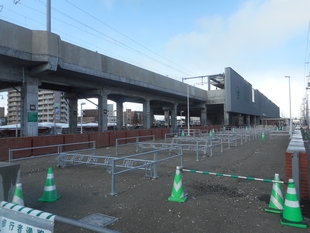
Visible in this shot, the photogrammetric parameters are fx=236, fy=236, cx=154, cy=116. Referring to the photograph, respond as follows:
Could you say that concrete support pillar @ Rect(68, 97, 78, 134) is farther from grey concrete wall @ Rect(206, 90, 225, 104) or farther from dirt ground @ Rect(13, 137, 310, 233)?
grey concrete wall @ Rect(206, 90, 225, 104)

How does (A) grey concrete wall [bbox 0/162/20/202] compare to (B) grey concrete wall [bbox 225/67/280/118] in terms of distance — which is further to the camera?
(B) grey concrete wall [bbox 225/67/280/118]

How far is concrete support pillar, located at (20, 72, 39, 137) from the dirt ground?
1086 cm

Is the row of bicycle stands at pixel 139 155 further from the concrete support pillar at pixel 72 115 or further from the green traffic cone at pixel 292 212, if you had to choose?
the concrete support pillar at pixel 72 115

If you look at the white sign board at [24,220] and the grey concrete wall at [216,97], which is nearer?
the white sign board at [24,220]

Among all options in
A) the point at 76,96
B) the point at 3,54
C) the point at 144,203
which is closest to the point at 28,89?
the point at 3,54

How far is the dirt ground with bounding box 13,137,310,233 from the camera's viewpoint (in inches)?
179

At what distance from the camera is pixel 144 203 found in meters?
5.79

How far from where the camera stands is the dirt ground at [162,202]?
4.54m

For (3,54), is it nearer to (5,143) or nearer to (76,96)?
(5,143)

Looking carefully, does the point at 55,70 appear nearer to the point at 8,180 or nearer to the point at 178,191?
the point at 8,180

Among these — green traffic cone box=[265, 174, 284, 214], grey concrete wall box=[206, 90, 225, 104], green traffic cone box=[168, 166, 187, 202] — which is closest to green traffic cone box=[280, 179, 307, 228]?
green traffic cone box=[265, 174, 284, 214]

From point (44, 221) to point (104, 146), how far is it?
702 inches

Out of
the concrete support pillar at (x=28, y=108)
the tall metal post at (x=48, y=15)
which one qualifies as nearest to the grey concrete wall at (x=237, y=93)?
the tall metal post at (x=48, y=15)

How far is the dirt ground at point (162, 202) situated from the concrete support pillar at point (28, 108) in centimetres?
1086
